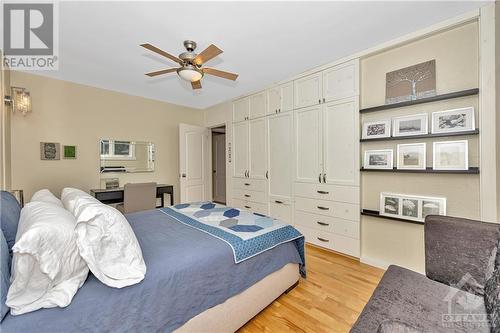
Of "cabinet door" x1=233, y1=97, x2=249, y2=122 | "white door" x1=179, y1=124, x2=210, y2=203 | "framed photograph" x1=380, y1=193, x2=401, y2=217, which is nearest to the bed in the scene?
"framed photograph" x1=380, y1=193, x2=401, y2=217

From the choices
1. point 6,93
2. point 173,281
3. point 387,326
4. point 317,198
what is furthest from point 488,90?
point 6,93

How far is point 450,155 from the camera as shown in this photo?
202 cm

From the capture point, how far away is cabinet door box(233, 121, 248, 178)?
411 cm

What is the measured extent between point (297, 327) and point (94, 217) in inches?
62.5

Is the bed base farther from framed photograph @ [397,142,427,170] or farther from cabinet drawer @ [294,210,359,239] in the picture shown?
framed photograph @ [397,142,427,170]

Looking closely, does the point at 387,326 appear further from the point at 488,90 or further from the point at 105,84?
the point at 105,84

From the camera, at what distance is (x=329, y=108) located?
9.42 feet

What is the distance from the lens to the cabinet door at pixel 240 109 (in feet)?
13.4

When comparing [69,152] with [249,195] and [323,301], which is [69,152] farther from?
[323,301]

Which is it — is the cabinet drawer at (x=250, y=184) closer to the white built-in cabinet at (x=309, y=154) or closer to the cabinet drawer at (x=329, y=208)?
the white built-in cabinet at (x=309, y=154)

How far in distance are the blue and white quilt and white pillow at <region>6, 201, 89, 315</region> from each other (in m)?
0.89

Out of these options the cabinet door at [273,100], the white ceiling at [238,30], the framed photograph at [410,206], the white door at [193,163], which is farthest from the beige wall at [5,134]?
the framed photograph at [410,206]

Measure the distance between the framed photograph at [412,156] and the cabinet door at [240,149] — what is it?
2502 mm
